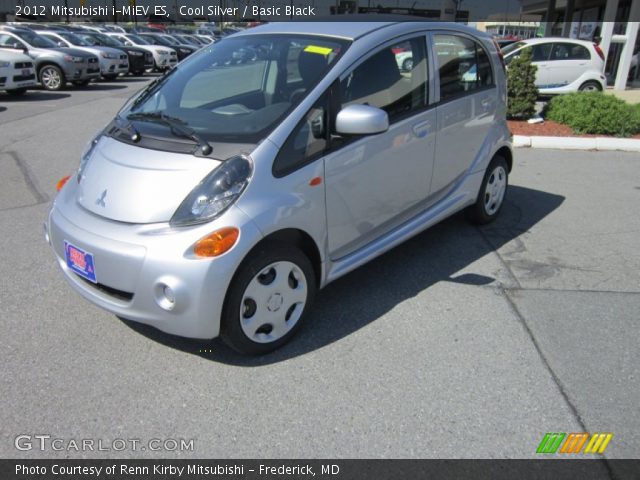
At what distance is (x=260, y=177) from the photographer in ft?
9.44

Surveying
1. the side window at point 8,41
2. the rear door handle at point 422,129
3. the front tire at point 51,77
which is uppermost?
the rear door handle at point 422,129

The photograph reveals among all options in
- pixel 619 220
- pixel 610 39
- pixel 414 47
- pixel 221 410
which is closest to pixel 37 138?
pixel 414 47

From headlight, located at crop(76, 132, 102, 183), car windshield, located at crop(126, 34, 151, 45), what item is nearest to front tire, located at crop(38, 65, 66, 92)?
car windshield, located at crop(126, 34, 151, 45)

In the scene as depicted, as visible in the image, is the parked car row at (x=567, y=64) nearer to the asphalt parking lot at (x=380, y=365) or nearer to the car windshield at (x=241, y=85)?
the asphalt parking lot at (x=380, y=365)

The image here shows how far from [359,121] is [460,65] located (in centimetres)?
175

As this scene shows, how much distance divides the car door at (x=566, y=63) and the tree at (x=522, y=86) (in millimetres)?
3243

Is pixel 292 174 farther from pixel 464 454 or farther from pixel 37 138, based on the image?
pixel 37 138

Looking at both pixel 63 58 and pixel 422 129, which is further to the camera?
pixel 63 58

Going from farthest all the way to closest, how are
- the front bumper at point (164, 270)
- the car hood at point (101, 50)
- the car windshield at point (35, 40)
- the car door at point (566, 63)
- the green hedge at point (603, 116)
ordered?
the car hood at point (101, 50)
the car windshield at point (35, 40)
the car door at point (566, 63)
the green hedge at point (603, 116)
the front bumper at point (164, 270)

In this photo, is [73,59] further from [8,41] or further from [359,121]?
[359,121]

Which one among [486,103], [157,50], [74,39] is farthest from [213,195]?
[157,50]

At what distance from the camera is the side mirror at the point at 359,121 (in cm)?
309

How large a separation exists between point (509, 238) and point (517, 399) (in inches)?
95.9
